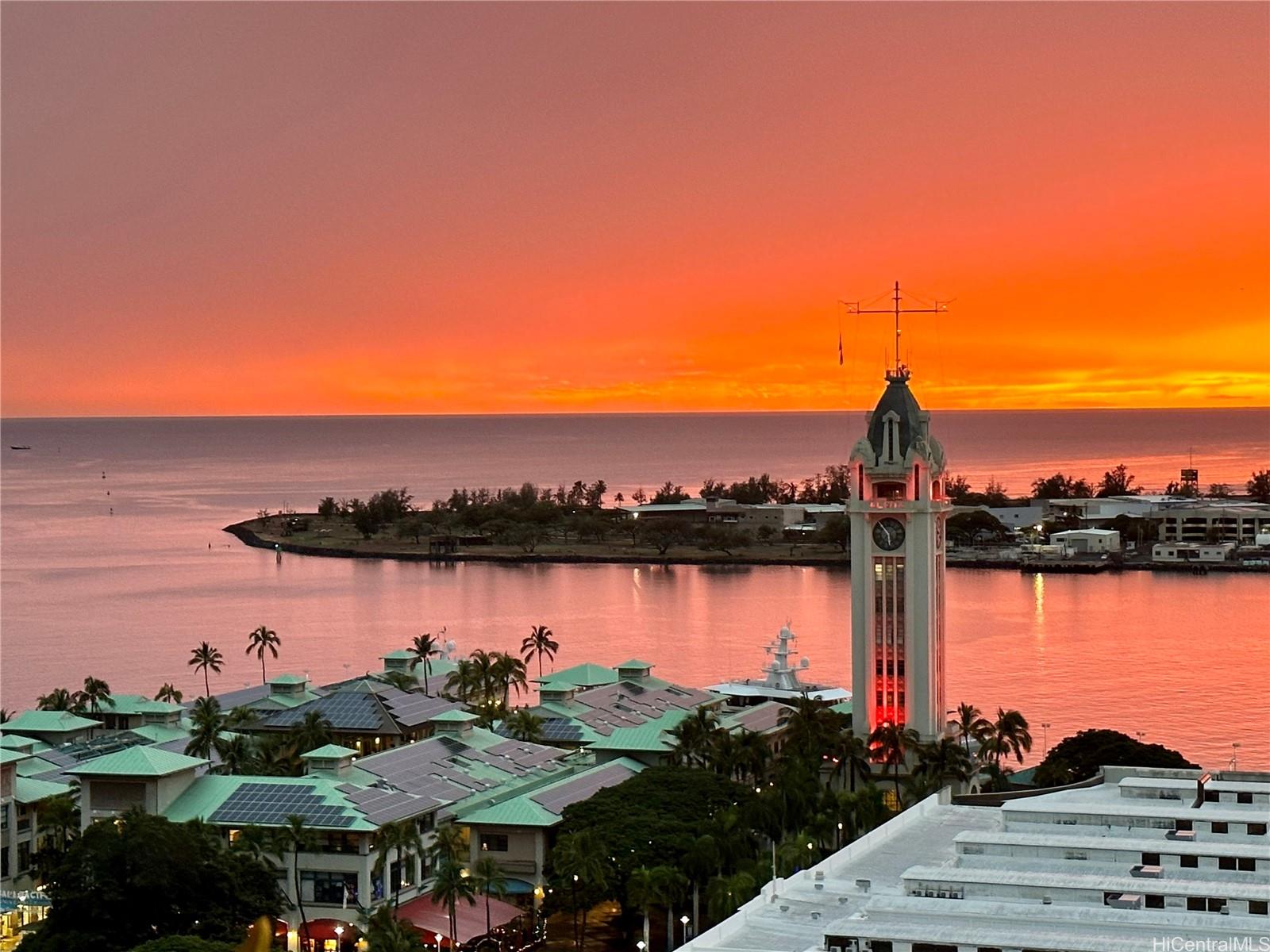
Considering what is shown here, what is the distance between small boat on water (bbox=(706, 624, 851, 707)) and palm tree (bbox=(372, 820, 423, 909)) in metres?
33.5

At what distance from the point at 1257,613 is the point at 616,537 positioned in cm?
7179

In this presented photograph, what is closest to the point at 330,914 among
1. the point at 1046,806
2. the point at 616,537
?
the point at 1046,806

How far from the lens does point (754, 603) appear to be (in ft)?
443

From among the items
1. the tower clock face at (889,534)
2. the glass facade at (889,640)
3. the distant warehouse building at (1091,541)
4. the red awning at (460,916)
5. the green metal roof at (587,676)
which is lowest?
the red awning at (460,916)

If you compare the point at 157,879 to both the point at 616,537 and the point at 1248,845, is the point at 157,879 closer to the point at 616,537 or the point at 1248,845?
the point at 1248,845

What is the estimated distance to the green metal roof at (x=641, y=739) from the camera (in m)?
59.1

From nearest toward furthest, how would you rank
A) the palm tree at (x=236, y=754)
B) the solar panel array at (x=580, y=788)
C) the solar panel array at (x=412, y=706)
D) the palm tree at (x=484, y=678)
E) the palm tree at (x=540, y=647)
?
the solar panel array at (x=580, y=788)
the palm tree at (x=236, y=754)
the solar panel array at (x=412, y=706)
the palm tree at (x=484, y=678)
the palm tree at (x=540, y=647)

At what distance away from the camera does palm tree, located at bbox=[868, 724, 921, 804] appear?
60.0 metres

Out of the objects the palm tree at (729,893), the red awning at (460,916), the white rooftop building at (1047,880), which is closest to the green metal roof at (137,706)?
the red awning at (460,916)

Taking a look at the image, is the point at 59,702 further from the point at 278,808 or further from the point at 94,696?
the point at 278,808

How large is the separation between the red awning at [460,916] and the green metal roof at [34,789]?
1166 cm

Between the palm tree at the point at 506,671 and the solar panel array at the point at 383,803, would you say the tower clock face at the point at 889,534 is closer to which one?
the palm tree at the point at 506,671

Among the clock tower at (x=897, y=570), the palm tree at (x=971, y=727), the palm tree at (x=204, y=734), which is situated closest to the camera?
the palm tree at (x=204, y=734)

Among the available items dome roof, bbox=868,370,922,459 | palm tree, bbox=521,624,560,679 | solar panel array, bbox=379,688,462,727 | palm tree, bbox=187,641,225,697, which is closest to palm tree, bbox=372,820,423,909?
solar panel array, bbox=379,688,462,727
